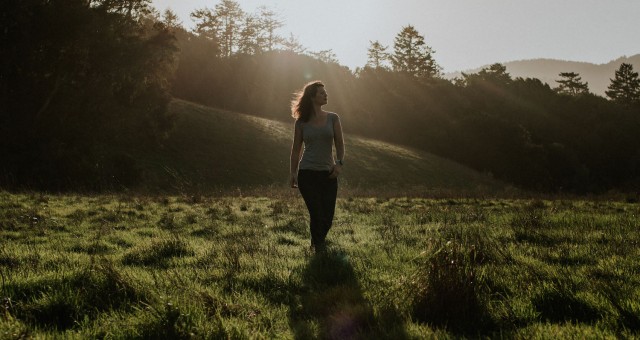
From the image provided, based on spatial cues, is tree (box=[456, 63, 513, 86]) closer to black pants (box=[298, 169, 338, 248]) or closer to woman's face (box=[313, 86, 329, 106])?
woman's face (box=[313, 86, 329, 106])

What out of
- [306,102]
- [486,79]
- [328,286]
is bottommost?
[328,286]

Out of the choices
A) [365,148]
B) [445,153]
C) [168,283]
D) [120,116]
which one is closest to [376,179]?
[365,148]

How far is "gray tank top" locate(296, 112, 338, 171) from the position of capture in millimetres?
7125

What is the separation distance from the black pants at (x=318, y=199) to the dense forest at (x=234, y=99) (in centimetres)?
1851

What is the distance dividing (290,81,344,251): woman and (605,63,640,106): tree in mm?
100479

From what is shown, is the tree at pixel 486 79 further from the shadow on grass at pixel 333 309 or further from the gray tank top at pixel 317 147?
the shadow on grass at pixel 333 309

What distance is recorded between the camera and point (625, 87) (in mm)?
90875

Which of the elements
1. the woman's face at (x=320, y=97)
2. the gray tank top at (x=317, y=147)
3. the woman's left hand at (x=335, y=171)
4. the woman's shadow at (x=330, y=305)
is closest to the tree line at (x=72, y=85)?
the gray tank top at (x=317, y=147)

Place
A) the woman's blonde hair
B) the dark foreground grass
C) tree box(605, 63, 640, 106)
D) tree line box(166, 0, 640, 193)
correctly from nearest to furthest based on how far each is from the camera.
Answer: the dark foreground grass → the woman's blonde hair → tree line box(166, 0, 640, 193) → tree box(605, 63, 640, 106)

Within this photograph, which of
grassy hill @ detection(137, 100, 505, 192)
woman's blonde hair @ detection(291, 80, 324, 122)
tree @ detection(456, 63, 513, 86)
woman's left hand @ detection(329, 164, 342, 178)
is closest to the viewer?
woman's left hand @ detection(329, 164, 342, 178)

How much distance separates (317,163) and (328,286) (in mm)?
2515

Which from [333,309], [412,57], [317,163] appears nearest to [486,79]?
[412,57]

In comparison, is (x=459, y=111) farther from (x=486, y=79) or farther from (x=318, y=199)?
(x=318, y=199)

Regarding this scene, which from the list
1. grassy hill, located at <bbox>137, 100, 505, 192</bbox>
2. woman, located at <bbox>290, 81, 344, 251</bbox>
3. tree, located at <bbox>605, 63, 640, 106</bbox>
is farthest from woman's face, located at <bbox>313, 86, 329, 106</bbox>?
tree, located at <bbox>605, 63, 640, 106</bbox>
